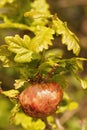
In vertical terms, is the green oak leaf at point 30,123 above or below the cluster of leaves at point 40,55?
below

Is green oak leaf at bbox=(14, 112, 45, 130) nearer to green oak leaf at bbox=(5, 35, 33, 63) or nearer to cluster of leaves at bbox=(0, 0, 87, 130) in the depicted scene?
cluster of leaves at bbox=(0, 0, 87, 130)

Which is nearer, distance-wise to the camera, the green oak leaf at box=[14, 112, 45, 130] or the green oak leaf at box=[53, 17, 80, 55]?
the green oak leaf at box=[53, 17, 80, 55]

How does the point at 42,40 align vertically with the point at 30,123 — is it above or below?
above

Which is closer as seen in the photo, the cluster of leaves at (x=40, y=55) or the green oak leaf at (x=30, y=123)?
the cluster of leaves at (x=40, y=55)

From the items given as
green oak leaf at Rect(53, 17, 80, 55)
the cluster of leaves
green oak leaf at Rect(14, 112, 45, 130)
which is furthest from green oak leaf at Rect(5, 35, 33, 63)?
green oak leaf at Rect(14, 112, 45, 130)

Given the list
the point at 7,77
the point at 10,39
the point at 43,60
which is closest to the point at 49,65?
the point at 43,60

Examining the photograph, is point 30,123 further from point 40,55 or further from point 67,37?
point 67,37

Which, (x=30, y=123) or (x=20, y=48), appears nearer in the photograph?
(x=20, y=48)

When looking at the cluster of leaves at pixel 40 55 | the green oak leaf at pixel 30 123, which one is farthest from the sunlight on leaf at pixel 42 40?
the green oak leaf at pixel 30 123

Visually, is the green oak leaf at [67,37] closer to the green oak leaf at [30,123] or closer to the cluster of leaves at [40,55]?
the cluster of leaves at [40,55]

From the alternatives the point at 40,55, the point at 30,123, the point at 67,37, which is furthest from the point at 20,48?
the point at 30,123

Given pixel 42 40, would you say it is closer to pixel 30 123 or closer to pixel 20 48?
pixel 20 48
